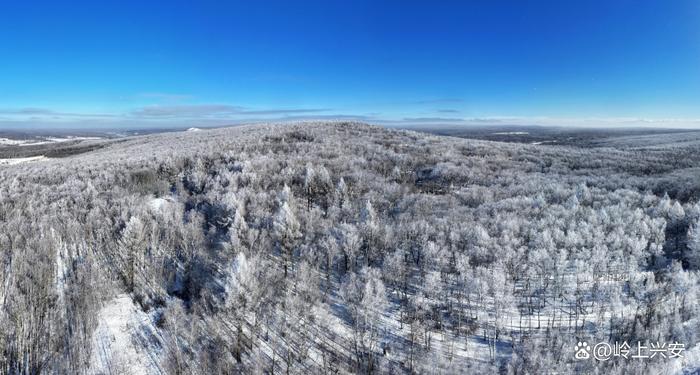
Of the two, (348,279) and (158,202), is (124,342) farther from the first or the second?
(158,202)

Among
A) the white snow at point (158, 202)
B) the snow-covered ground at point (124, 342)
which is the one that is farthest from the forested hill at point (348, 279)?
the white snow at point (158, 202)

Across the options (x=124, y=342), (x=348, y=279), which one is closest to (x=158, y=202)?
(x=124, y=342)

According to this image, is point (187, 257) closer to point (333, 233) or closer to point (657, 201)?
point (333, 233)

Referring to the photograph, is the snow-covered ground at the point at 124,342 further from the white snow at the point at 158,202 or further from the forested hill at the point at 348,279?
the white snow at the point at 158,202

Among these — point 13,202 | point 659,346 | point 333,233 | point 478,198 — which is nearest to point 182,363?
point 333,233

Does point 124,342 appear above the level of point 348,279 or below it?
below

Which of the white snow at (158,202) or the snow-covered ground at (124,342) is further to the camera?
the white snow at (158,202)
